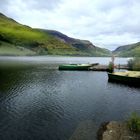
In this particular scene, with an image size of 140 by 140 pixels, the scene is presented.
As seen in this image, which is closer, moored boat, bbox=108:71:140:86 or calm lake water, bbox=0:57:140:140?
calm lake water, bbox=0:57:140:140

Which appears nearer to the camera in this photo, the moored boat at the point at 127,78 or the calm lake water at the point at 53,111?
the calm lake water at the point at 53,111

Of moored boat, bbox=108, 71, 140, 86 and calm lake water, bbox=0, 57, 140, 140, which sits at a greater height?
moored boat, bbox=108, 71, 140, 86

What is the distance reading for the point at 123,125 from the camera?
2827cm

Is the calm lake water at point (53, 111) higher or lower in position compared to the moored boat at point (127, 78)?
lower

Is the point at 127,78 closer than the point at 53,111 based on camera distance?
No

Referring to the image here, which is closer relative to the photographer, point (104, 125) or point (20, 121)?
point (104, 125)

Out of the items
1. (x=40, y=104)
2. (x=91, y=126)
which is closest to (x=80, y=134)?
(x=91, y=126)

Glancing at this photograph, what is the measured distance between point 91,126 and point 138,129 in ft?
19.6

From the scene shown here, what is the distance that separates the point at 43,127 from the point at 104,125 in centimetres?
777

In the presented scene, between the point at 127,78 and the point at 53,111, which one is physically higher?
the point at 127,78

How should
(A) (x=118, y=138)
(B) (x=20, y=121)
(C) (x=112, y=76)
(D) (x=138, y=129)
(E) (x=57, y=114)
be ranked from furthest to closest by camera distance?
(C) (x=112, y=76), (E) (x=57, y=114), (B) (x=20, y=121), (D) (x=138, y=129), (A) (x=118, y=138)

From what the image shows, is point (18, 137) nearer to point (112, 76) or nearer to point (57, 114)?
point (57, 114)

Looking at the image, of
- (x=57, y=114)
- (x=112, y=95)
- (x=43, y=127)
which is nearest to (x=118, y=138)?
(x=43, y=127)

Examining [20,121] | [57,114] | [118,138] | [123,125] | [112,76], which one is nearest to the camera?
[118,138]
